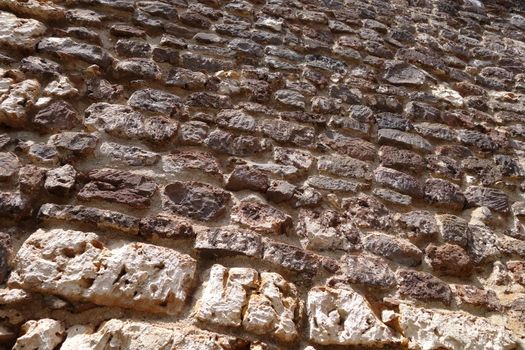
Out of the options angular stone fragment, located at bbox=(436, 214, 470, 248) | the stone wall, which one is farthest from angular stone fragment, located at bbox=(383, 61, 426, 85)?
angular stone fragment, located at bbox=(436, 214, 470, 248)

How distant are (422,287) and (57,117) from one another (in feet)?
5.02

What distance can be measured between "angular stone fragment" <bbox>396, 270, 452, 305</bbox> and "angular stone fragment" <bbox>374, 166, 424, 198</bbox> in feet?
1.36

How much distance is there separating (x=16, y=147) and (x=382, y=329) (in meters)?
1.43

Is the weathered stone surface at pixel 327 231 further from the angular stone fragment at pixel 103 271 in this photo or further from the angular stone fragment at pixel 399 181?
the angular stone fragment at pixel 103 271

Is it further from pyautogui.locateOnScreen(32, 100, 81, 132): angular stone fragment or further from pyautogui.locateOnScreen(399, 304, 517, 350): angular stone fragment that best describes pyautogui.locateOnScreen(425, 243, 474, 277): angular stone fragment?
pyautogui.locateOnScreen(32, 100, 81, 132): angular stone fragment

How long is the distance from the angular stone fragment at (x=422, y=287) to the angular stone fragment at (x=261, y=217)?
467mm

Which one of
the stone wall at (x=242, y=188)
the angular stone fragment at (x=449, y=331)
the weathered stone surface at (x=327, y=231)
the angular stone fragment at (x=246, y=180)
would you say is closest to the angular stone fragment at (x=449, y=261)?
the stone wall at (x=242, y=188)

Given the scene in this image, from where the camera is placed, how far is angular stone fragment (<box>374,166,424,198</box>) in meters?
2.03

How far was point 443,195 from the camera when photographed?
2.06m

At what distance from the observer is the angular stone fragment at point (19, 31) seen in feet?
6.47

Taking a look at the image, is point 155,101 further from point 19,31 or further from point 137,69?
point 19,31

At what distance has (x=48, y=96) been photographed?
1.85 m

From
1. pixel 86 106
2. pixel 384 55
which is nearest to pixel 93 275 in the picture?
pixel 86 106

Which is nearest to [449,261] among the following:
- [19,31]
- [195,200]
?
[195,200]
